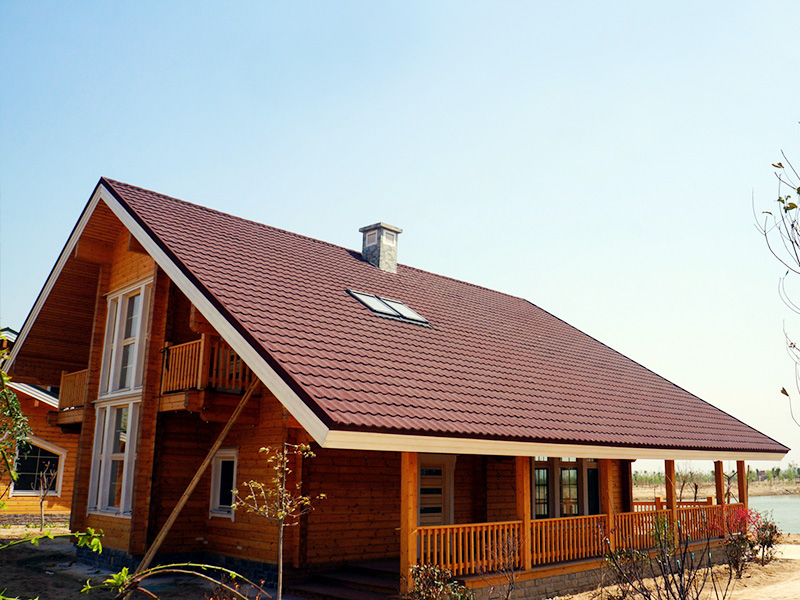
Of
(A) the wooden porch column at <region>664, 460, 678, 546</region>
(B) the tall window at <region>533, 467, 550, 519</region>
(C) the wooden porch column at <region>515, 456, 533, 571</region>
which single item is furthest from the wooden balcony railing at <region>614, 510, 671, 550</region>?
(C) the wooden porch column at <region>515, 456, 533, 571</region>

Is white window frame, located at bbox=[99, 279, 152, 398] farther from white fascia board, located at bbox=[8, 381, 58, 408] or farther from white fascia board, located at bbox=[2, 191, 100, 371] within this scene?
white fascia board, located at bbox=[8, 381, 58, 408]

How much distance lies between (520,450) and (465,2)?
250 inches

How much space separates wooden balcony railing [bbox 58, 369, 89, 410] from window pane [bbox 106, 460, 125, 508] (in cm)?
217

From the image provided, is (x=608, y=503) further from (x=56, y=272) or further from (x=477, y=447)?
(x=56, y=272)

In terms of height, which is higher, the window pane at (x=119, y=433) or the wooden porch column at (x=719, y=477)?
the window pane at (x=119, y=433)

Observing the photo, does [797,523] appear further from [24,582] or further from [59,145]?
[59,145]

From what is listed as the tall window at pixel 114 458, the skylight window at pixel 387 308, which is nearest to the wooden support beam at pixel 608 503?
the skylight window at pixel 387 308

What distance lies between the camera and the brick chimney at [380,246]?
16375 millimetres

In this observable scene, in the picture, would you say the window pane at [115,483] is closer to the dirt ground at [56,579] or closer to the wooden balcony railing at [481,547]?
the dirt ground at [56,579]

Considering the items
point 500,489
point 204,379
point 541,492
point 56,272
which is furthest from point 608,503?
point 56,272

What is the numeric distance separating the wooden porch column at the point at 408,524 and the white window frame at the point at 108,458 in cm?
608

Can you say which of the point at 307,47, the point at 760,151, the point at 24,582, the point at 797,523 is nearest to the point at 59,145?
the point at 307,47

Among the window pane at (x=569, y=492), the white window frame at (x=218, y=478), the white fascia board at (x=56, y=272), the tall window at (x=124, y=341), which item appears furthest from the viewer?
the window pane at (x=569, y=492)

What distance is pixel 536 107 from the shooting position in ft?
33.8
